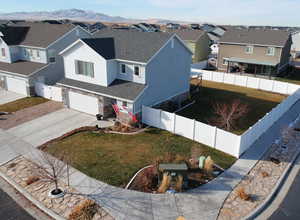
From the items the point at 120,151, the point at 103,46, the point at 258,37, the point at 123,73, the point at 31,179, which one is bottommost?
the point at 31,179

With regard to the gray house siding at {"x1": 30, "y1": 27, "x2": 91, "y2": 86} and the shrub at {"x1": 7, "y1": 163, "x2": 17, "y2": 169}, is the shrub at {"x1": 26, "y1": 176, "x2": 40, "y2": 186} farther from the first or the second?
the gray house siding at {"x1": 30, "y1": 27, "x2": 91, "y2": 86}

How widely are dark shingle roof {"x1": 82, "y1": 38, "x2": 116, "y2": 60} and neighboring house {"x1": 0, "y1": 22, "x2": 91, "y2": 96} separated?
1034 centimetres

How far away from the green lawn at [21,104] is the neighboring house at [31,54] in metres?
1.45

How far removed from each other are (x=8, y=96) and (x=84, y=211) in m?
24.6

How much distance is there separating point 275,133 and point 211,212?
40.3ft

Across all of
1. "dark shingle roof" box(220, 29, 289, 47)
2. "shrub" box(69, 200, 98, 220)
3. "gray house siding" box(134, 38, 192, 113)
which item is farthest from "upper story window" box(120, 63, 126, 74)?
"dark shingle roof" box(220, 29, 289, 47)

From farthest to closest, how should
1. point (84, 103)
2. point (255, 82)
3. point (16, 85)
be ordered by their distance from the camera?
point (255, 82)
point (16, 85)
point (84, 103)

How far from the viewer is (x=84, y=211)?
1266 centimetres

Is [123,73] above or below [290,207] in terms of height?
above

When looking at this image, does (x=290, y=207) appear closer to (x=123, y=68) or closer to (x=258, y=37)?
(x=123, y=68)

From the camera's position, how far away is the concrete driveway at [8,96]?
3016 cm

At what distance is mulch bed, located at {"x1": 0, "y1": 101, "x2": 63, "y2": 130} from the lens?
23609 millimetres

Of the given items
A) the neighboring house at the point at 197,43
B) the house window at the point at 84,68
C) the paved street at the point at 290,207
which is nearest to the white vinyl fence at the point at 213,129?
the paved street at the point at 290,207

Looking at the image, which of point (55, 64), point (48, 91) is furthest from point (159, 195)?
point (55, 64)
